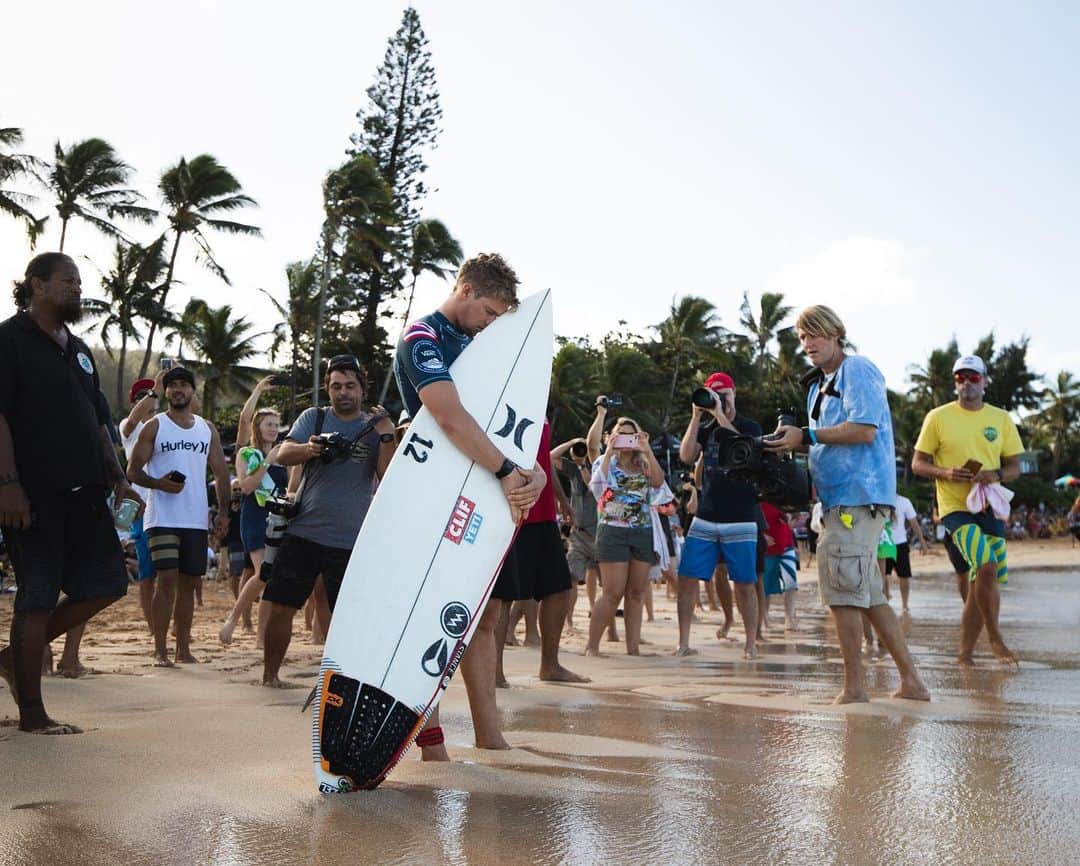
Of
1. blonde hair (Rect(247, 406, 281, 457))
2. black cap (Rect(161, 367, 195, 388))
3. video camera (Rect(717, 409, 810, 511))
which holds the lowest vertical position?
video camera (Rect(717, 409, 810, 511))

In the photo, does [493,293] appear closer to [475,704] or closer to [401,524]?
[401,524]

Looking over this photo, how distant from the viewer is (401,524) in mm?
3393

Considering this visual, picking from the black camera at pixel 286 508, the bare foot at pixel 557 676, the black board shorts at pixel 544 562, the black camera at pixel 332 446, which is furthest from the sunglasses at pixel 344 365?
the bare foot at pixel 557 676

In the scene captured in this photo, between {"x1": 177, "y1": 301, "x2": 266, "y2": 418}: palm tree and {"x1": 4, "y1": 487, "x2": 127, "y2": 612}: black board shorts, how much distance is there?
134ft

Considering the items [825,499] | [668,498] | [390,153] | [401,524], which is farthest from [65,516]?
[390,153]

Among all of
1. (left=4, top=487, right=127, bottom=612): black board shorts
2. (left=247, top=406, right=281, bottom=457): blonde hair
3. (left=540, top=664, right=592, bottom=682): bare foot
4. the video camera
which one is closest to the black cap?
(left=247, top=406, right=281, bottom=457): blonde hair

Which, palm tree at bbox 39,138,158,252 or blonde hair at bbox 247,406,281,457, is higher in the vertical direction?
palm tree at bbox 39,138,158,252

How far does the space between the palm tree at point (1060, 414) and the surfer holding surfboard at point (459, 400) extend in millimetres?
85890

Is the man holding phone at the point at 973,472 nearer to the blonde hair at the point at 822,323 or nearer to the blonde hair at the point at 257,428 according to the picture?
the blonde hair at the point at 822,323

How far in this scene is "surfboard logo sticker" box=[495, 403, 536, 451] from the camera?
3.64m

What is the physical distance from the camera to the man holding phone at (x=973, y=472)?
6762 millimetres

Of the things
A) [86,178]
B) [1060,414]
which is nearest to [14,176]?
[86,178]

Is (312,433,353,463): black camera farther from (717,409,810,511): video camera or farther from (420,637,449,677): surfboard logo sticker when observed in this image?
(420,637,449,677): surfboard logo sticker

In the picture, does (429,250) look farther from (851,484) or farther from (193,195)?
(851,484)
